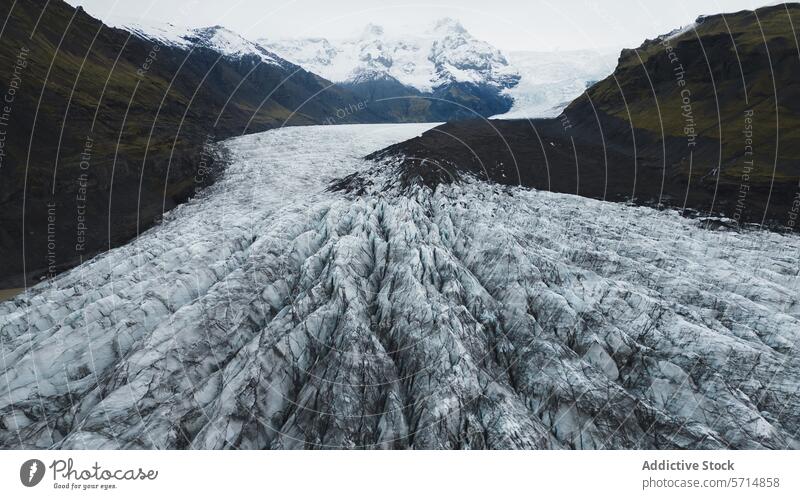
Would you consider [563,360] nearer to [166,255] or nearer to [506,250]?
[506,250]

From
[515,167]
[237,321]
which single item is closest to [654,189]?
[515,167]

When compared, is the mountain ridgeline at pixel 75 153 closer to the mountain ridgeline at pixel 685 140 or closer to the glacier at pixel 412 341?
the glacier at pixel 412 341
